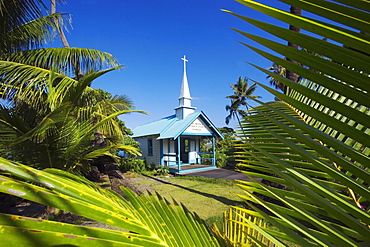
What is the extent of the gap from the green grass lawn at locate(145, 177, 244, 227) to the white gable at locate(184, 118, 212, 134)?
5.00m

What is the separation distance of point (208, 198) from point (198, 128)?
28.7ft

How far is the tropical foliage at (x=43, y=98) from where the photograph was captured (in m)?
3.80

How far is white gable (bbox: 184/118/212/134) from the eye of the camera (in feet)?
51.4

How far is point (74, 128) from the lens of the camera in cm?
453

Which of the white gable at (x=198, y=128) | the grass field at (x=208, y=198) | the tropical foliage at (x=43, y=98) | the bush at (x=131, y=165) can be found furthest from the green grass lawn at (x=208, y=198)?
the bush at (x=131, y=165)

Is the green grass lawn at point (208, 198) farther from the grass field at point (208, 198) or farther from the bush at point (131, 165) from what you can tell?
the bush at point (131, 165)

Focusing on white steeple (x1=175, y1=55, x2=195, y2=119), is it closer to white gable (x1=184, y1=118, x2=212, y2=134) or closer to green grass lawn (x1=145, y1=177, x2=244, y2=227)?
white gable (x1=184, y1=118, x2=212, y2=134)

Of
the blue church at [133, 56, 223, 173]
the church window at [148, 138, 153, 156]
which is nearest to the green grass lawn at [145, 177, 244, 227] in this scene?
the blue church at [133, 56, 223, 173]

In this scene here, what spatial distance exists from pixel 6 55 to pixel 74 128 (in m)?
3.33

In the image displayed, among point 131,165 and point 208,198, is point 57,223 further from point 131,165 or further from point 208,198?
point 131,165

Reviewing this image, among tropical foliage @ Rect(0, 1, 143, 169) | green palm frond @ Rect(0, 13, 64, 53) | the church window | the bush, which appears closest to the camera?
tropical foliage @ Rect(0, 1, 143, 169)

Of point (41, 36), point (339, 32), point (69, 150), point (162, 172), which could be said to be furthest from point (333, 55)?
point (162, 172)

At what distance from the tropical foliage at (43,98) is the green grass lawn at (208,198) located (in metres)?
3.24

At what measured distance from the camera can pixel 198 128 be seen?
1625 centimetres
